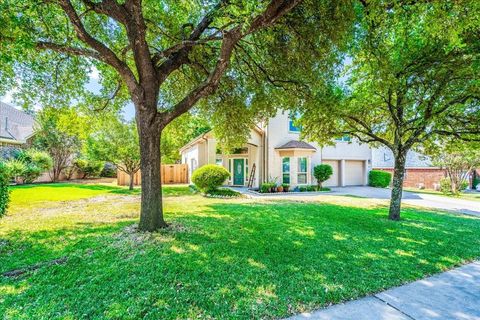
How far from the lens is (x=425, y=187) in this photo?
76.2ft

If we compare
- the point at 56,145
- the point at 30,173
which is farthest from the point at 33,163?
the point at 56,145

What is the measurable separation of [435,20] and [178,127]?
30.5ft

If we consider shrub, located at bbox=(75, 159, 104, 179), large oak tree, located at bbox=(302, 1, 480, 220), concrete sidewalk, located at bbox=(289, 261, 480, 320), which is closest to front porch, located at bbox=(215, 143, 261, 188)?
large oak tree, located at bbox=(302, 1, 480, 220)

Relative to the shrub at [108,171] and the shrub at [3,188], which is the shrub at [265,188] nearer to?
the shrub at [3,188]

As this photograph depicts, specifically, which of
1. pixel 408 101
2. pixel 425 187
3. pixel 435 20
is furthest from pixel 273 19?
pixel 425 187

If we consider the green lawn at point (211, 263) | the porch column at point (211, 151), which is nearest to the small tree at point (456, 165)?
the green lawn at point (211, 263)

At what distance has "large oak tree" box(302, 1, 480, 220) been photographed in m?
4.40

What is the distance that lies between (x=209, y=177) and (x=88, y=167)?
19.5 m

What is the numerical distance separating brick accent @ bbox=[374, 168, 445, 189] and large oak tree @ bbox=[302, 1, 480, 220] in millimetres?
18459

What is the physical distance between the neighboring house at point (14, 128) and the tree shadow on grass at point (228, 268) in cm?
2260

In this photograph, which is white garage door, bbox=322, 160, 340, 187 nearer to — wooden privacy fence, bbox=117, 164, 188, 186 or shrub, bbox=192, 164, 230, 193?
shrub, bbox=192, 164, 230, 193

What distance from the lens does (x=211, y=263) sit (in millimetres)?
4133

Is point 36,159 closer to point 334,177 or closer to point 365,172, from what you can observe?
point 334,177

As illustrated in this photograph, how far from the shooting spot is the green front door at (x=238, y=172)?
19250 mm
